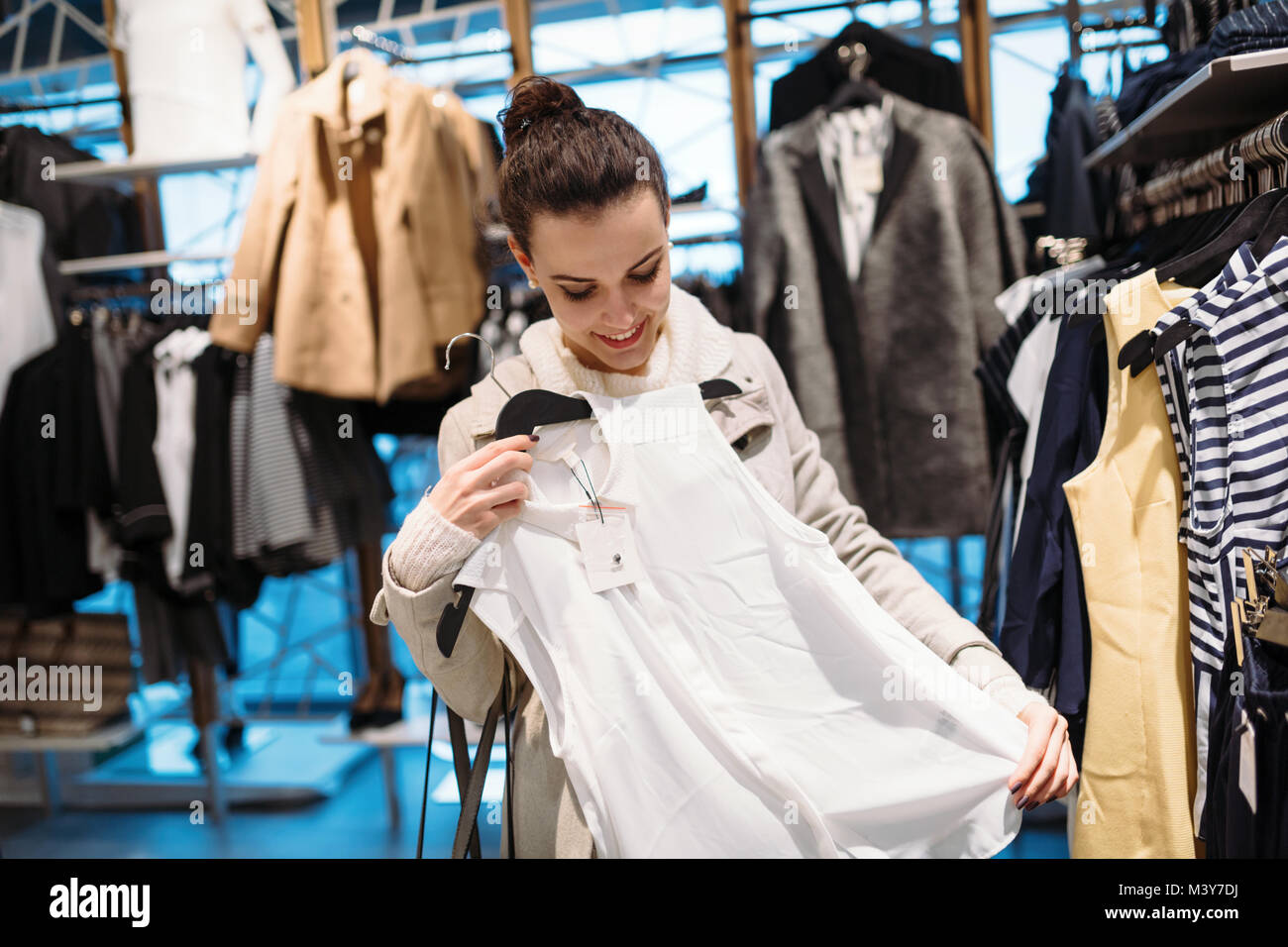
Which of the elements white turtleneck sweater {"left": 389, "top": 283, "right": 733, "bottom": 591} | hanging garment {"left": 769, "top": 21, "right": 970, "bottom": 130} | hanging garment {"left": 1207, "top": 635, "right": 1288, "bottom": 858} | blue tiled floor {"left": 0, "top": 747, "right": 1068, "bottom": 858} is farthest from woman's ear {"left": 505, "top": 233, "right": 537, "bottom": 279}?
blue tiled floor {"left": 0, "top": 747, "right": 1068, "bottom": 858}

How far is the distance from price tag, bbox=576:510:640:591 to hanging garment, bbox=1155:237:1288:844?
778 millimetres

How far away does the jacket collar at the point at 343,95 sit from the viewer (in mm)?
2176

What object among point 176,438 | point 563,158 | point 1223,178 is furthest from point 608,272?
point 176,438

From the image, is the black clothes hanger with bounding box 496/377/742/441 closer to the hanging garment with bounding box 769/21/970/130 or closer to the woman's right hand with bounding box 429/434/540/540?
the woman's right hand with bounding box 429/434/540/540

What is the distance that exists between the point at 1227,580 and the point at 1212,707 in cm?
19

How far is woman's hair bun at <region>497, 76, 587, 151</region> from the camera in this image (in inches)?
39.8

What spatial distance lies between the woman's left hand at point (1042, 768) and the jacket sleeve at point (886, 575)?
41 millimetres

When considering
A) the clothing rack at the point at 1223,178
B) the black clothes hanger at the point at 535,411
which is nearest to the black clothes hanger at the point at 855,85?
the clothing rack at the point at 1223,178

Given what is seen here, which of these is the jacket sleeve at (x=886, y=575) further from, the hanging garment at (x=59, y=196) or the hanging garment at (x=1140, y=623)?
the hanging garment at (x=59, y=196)

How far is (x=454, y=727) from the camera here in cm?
114

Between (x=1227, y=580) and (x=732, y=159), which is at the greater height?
(x=732, y=159)
